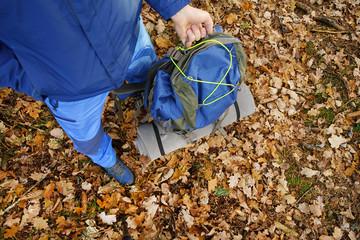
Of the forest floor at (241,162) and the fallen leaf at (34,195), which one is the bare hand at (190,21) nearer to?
the forest floor at (241,162)

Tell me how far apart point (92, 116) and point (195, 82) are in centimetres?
113

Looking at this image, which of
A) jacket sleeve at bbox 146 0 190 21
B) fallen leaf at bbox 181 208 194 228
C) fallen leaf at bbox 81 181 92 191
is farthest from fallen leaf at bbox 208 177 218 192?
jacket sleeve at bbox 146 0 190 21

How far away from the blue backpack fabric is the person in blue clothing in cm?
54

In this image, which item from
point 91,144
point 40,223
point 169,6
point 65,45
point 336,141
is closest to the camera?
point 65,45

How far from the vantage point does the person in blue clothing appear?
101 cm

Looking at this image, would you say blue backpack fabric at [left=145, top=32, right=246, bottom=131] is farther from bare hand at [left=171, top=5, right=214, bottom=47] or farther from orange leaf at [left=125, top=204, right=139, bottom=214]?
orange leaf at [left=125, top=204, right=139, bottom=214]

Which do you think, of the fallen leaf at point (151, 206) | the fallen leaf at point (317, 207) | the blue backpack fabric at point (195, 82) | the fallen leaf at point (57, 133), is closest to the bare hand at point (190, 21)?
the blue backpack fabric at point (195, 82)

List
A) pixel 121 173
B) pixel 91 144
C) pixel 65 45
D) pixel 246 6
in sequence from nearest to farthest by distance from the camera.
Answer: pixel 65 45 < pixel 91 144 < pixel 121 173 < pixel 246 6

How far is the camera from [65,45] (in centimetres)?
113

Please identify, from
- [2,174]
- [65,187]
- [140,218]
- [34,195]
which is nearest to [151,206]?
[140,218]

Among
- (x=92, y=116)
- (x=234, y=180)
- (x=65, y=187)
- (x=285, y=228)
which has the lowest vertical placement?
(x=285, y=228)

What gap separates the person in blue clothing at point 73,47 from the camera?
1.01 meters

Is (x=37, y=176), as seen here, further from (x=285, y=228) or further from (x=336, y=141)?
(x=336, y=141)

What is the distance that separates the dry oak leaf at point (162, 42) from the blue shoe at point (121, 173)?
1903 millimetres
